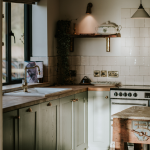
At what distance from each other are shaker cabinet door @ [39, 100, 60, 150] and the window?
3.40ft

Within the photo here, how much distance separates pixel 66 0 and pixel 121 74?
1709mm

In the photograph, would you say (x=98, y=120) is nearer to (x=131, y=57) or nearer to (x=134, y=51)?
(x=131, y=57)

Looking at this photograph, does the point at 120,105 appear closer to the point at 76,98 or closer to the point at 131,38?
the point at 76,98

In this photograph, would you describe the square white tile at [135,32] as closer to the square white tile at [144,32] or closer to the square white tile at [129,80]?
the square white tile at [144,32]

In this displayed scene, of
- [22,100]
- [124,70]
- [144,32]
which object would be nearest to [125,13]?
[144,32]

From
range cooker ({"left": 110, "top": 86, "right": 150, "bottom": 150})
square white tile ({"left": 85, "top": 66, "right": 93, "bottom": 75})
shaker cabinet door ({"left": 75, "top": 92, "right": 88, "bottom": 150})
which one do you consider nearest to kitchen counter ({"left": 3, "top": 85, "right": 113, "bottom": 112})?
shaker cabinet door ({"left": 75, "top": 92, "right": 88, "bottom": 150})

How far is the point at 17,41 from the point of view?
174 inches

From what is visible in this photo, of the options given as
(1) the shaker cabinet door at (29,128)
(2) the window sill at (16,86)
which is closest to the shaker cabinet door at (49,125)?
(1) the shaker cabinet door at (29,128)

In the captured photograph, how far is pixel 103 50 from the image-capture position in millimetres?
5035

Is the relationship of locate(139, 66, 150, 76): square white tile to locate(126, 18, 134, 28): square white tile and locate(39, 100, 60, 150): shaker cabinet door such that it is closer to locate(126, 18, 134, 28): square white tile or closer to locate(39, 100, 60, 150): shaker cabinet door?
locate(126, 18, 134, 28): square white tile

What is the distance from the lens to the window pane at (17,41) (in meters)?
4.29

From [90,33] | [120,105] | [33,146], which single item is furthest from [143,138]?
[90,33]

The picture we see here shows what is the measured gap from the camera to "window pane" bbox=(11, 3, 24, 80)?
4.29 meters

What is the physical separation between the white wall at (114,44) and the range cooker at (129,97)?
0.61 meters
